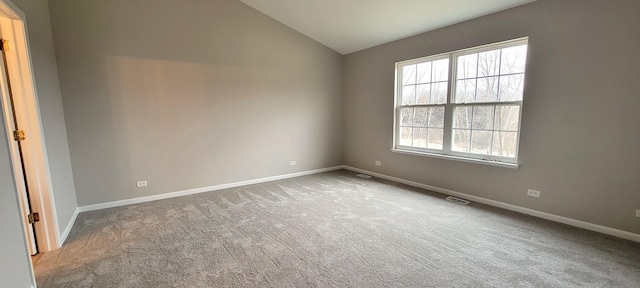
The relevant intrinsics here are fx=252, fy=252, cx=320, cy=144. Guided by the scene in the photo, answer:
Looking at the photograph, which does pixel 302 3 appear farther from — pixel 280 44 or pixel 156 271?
pixel 156 271

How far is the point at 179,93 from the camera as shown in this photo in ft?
12.5

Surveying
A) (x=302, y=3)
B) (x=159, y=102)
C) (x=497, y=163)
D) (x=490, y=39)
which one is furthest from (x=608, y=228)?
(x=159, y=102)

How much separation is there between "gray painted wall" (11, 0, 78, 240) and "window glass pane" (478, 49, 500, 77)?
4950mm

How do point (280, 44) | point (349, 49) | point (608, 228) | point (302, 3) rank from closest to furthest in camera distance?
point (608, 228) < point (302, 3) < point (280, 44) < point (349, 49)

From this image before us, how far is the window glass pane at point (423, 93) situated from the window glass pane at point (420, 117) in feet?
0.45

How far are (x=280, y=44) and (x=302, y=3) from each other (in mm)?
960

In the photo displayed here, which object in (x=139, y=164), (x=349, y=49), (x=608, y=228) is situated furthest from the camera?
(x=349, y=49)

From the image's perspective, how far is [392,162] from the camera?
15.6 ft

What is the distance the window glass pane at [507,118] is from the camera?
3225mm

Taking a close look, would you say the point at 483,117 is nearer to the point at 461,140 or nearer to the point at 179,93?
the point at 461,140

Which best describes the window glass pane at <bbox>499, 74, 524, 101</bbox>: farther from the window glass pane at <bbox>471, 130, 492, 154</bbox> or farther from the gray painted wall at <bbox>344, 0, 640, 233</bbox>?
the window glass pane at <bbox>471, 130, 492, 154</bbox>

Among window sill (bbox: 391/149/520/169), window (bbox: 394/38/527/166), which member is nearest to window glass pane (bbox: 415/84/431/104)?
window (bbox: 394/38/527/166)

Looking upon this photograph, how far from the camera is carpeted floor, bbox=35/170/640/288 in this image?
196 centimetres

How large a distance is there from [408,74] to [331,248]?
3.37 meters
